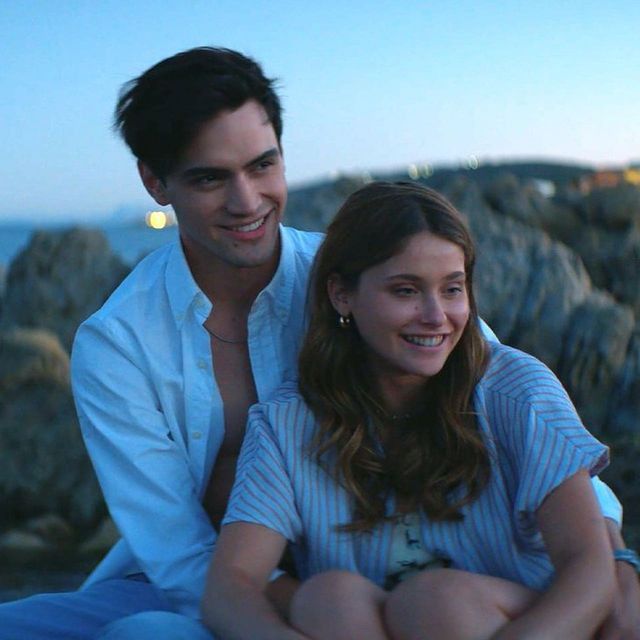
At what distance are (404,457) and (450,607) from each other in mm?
599

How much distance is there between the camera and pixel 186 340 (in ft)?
12.7

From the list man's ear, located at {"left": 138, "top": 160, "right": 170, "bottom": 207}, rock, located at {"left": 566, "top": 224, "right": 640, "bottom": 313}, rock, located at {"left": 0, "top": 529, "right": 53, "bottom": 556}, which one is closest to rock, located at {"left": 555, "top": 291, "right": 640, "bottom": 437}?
rock, located at {"left": 566, "top": 224, "right": 640, "bottom": 313}

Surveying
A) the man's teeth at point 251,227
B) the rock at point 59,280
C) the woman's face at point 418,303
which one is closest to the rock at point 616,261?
the rock at point 59,280

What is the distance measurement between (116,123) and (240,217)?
0.61 meters

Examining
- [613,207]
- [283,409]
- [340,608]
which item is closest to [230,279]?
[283,409]

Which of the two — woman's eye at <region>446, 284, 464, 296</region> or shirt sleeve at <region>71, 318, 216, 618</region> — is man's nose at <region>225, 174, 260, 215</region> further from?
woman's eye at <region>446, 284, 464, 296</region>

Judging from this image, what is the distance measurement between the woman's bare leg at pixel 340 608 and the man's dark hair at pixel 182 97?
1.51 metres

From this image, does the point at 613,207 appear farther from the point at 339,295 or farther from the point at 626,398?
the point at 339,295

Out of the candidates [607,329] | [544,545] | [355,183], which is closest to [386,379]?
[544,545]

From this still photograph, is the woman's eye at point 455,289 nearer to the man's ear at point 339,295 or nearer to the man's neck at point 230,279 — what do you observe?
the man's ear at point 339,295

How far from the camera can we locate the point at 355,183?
11344 millimetres

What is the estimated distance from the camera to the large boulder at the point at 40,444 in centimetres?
823

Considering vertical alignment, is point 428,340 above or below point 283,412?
above

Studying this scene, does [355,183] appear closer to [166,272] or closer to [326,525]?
[166,272]
